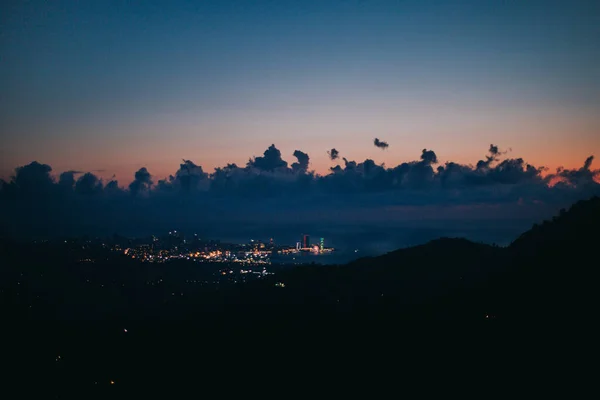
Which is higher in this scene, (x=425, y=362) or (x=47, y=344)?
(x=425, y=362)

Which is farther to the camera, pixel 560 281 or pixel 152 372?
pixel 152 372

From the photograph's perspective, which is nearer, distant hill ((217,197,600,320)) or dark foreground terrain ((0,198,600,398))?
dark foreground terrain ((0,198,600,398))

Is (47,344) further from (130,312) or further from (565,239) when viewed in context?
(565,239)

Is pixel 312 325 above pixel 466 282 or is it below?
below

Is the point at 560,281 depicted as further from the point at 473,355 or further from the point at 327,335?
the point at 327,335

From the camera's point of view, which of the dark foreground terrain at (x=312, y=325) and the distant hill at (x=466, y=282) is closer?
the dark foreground terrain at (x=312, y=325)

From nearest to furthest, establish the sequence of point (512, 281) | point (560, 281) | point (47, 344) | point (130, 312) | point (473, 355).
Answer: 1. point (473, 355)
2. point (560, 281)
3. point (512, 281)
4. point (47, 344)
5. point (130, 312)

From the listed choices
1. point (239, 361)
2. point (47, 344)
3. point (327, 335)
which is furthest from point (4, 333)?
point (327, 335)

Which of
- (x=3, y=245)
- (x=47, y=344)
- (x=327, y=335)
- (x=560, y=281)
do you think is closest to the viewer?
(x=560, y=281)
